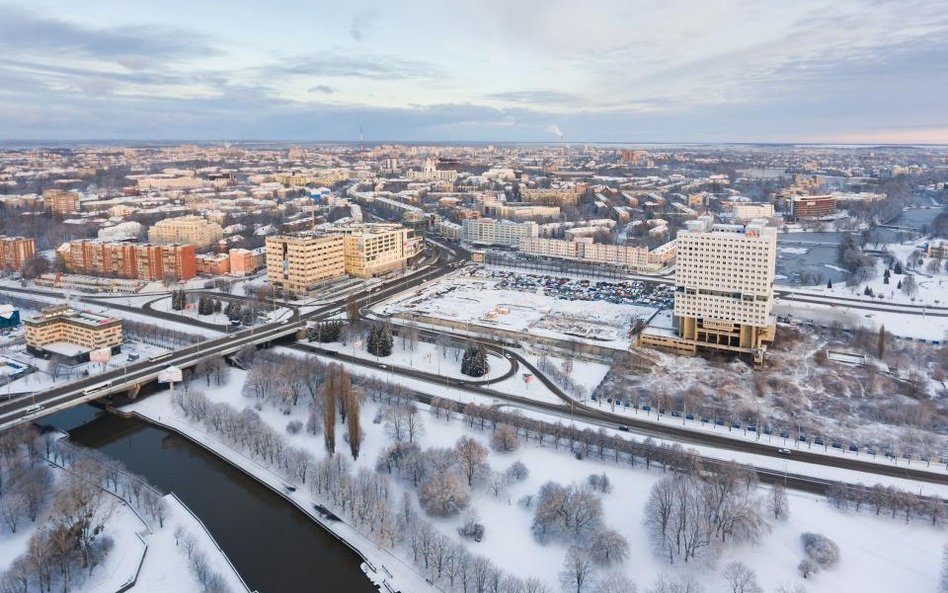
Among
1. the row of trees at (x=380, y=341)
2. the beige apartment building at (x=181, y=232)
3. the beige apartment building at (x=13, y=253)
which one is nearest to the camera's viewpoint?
the row of trees at (x=380, y=341)

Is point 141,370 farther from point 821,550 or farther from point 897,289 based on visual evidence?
point 897,289

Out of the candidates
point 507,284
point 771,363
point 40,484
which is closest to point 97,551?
point 40,484

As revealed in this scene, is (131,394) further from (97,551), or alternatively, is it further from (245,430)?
(97,551)

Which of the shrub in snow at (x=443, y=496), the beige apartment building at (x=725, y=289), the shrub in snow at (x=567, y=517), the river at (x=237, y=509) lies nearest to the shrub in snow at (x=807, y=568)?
the shrub in snow at (x=567, y=517)

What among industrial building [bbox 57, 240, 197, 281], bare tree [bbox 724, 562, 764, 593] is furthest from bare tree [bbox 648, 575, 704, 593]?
industrial building [bbox 57, 240, 197, 281]

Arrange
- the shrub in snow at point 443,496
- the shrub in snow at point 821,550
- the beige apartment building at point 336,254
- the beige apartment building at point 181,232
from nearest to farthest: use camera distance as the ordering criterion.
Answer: the shrub in snow at point 821,550 → the shrub in snow at point 443,496 → the beige apartment building at point 336,254 → the beige apartment building at point 181,232

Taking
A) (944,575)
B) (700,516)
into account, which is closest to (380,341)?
(700,516)

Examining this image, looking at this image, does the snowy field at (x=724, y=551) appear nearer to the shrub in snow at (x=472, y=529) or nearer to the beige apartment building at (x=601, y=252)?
the shrub in snow at (x=472, y=529)
